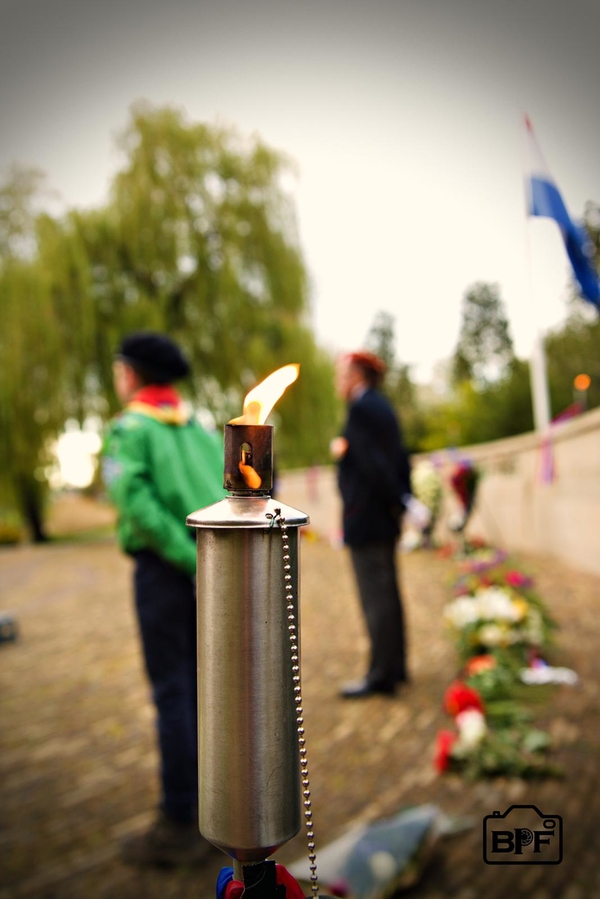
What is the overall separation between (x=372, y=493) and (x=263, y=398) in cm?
322

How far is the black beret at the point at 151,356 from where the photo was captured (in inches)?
98.0

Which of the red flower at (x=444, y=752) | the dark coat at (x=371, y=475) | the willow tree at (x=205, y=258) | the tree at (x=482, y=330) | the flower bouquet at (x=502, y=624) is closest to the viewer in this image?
the tree at (x=482, y=330)

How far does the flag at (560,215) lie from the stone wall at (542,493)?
4.47m

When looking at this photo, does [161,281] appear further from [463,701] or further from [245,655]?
[245,655]

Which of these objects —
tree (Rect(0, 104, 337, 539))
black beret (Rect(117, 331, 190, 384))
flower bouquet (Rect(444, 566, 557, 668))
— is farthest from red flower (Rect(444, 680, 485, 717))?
tree (Rect(0, 104, 337, 539))

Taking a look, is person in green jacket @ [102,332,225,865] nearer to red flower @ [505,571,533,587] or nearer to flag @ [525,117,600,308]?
flag @ [525,117,600,308]

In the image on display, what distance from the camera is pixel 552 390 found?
269 inches

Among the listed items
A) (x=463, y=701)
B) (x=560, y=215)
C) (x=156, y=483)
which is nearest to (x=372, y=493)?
(x=463, y=701)

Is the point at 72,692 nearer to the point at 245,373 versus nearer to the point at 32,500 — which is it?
the point at 245,373

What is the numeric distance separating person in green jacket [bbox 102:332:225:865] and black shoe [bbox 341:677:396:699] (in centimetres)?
168

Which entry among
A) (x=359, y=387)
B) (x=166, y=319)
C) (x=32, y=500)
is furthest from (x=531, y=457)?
(x=32, y=500)

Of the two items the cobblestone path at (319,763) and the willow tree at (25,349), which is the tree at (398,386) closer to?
the cobblestone path at (319,763)

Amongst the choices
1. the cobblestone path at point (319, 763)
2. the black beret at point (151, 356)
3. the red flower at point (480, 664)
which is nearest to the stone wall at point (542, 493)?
the cobblestone path at point (319, 763)

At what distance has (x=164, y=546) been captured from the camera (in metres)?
2.30
